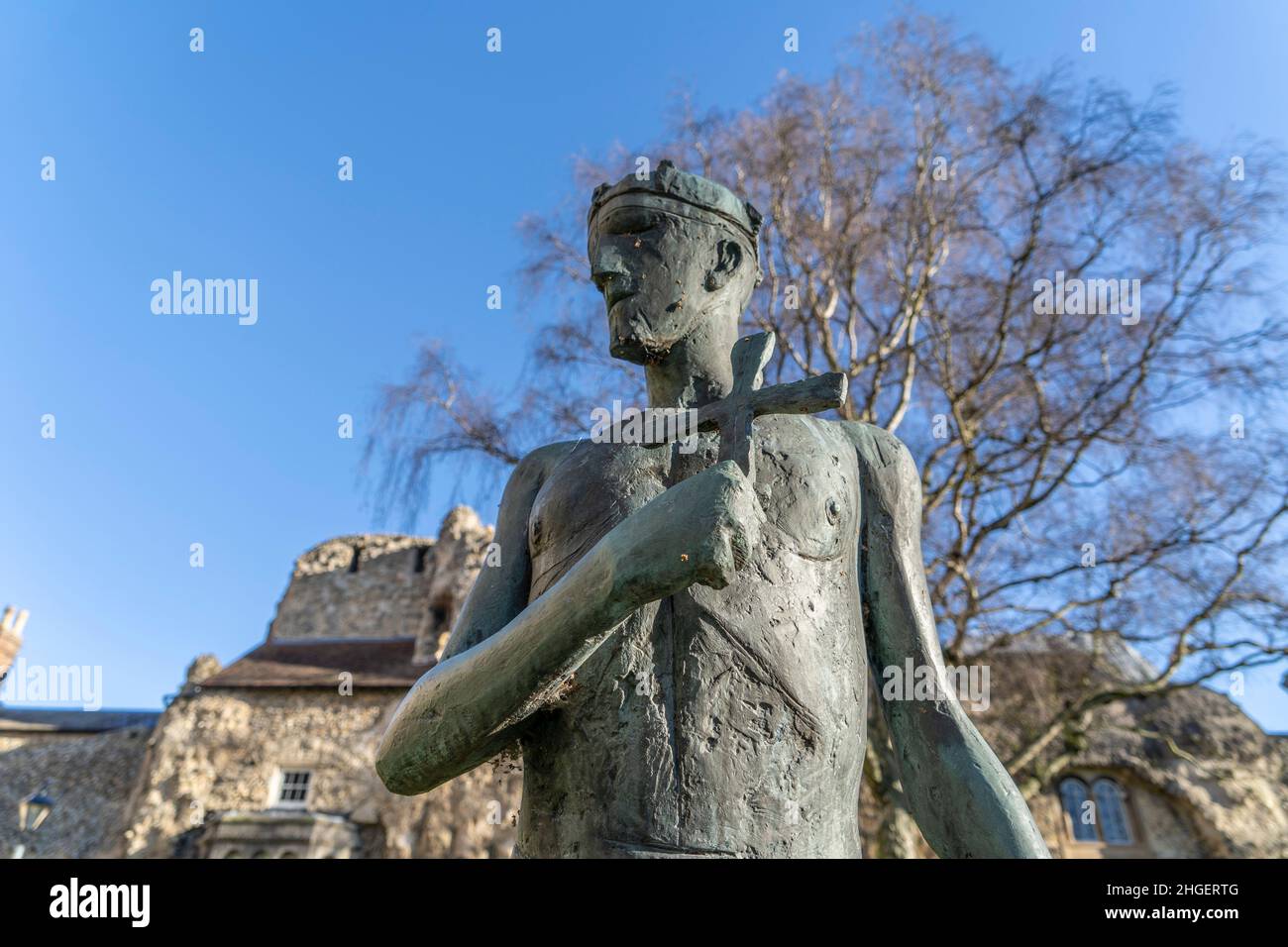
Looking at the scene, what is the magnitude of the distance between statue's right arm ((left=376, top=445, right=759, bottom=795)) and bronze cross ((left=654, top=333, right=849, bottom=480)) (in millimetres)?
181

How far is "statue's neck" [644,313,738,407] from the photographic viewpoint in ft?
6.52

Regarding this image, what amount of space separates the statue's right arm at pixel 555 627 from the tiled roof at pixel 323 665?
1999 cm

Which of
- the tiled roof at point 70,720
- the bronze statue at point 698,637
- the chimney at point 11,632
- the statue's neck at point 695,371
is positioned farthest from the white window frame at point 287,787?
the statue's neck at point 695,371

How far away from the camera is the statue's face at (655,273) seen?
1955 millimetres

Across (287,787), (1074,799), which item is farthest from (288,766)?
(1074,799)

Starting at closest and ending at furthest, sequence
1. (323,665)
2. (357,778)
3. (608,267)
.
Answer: (608,267)
(357,778)
(323,665)

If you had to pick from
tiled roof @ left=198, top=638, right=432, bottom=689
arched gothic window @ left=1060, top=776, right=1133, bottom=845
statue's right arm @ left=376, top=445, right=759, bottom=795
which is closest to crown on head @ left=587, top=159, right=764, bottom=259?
statue's right arm @ left=376, top=445, right=759, bottom=795

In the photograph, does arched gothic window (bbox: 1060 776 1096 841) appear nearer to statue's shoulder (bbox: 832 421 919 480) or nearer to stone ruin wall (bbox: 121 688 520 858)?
stone ruin wall (bbox: 121 688 520 858)

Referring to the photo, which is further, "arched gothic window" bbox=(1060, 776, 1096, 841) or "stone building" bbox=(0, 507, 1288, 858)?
"arched gothic window" bbox=(1060, 776, 1096, 841)

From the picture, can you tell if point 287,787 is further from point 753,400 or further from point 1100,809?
point 753,400

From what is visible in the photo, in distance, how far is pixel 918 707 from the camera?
1.76 metres

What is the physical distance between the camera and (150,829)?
1928 cm

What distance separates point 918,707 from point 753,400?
2.28 feet
